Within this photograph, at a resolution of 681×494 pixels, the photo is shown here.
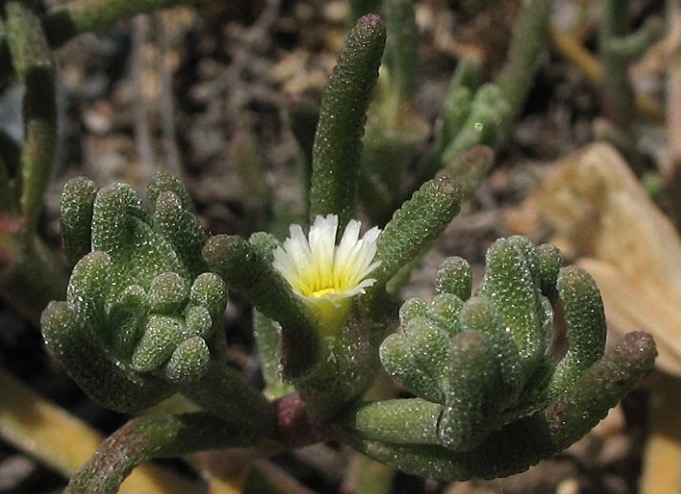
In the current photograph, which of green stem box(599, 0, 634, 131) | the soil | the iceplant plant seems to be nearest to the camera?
the iceplant plant

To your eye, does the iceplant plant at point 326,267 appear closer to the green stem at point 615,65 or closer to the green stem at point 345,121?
the green stem at point 345,121

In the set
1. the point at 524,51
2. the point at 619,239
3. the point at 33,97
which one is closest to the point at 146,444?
the point at 33,97

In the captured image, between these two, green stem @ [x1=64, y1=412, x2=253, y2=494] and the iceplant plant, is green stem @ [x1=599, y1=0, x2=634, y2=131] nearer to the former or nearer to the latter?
the iceplant plant

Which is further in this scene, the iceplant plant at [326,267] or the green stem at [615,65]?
the green stem at [615,65]

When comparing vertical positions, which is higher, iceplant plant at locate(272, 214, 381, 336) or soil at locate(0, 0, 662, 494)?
soil at locate(0, 0, 662, 494)

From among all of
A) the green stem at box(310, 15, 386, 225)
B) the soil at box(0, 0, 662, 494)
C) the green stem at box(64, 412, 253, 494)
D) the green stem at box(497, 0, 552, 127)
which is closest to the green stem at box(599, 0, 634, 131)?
the soil at box(0, 0, 662, 494)

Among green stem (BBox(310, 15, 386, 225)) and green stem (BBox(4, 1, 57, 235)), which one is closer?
green stem (BBox(310, 15, 386, 225))

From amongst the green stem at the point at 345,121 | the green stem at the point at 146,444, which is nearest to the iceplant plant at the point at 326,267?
the green stem at the point at 345,121
